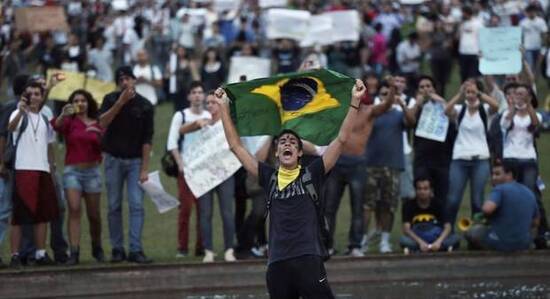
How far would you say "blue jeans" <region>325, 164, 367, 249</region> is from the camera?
16625mm

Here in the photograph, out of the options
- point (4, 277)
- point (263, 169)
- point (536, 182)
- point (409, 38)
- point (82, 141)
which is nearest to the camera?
point (263, 169)

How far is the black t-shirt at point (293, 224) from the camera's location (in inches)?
452

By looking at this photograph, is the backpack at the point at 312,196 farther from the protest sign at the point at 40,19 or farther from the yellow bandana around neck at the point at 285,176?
the protest sign at the point at 40,19

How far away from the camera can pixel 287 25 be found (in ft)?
91.4

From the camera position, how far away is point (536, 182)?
1706 cm

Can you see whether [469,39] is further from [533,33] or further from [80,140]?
[80,140]

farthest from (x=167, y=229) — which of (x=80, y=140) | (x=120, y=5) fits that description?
(x=120, y=5)

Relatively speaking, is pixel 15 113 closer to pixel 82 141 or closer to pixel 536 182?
pixel 82 141

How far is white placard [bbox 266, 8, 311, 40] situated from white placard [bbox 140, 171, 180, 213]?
38.7 feet

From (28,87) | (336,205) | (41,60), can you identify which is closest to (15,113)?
(28,87)

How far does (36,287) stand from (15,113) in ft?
5.93

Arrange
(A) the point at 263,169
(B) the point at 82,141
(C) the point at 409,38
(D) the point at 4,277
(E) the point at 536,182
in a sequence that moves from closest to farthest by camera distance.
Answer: (A) the point at 263,169
(D) the point at 4,277
(B) the point at 82,141
(E) the point at 536,182
(C) the point at 409,38

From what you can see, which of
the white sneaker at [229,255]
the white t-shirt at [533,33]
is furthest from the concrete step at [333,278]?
the white t-shirt at [533,33]

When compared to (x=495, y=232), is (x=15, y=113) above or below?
above
